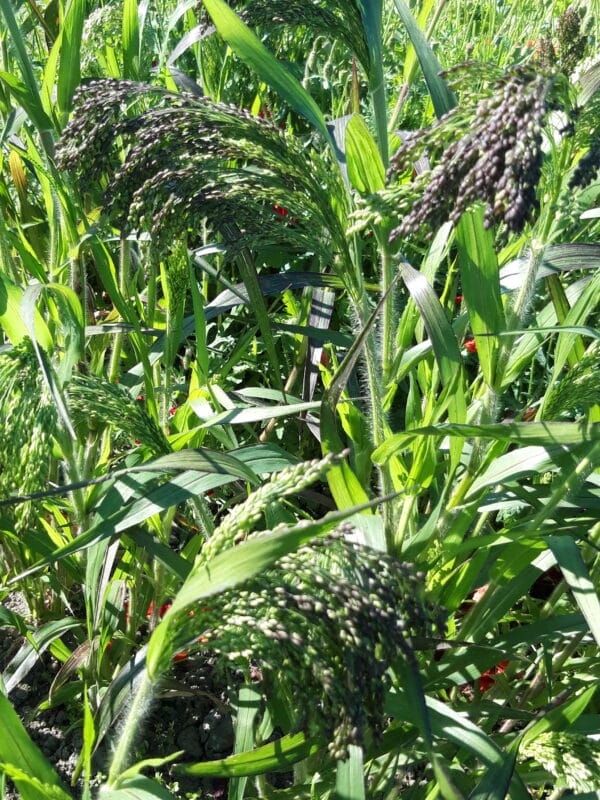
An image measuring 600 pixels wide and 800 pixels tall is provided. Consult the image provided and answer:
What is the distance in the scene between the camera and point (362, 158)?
126 cm

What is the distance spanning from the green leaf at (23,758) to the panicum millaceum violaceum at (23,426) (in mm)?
282

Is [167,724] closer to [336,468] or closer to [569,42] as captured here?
[336,468]

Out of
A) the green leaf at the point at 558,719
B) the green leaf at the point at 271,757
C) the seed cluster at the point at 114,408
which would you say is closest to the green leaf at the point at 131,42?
the seed cluster at the point at 114,408

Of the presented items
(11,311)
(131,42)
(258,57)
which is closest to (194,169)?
(258,57)

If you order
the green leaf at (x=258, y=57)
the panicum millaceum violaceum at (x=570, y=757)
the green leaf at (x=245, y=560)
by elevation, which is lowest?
the panicum millaceum violaceum at (x=570, y=757)

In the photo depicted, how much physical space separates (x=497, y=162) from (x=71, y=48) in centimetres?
→ 112

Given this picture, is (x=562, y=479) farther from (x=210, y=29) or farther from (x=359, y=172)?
(x=210, y=29)

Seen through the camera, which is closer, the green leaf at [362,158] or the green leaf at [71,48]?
the green leaf at [362,158]

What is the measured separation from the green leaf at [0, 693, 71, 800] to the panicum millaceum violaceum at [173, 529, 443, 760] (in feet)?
1.00

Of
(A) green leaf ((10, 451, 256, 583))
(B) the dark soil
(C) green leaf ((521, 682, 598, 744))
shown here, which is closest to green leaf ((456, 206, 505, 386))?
(A) green leaf ((10, 451, 256, 583))

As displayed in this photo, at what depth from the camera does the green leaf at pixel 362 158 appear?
124 centimetres

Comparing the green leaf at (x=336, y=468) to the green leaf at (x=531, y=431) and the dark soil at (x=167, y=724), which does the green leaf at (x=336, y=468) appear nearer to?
the green leaf at (x=531, y=431)

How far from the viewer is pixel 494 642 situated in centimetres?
144

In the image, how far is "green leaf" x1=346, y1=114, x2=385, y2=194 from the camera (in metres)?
1.24
